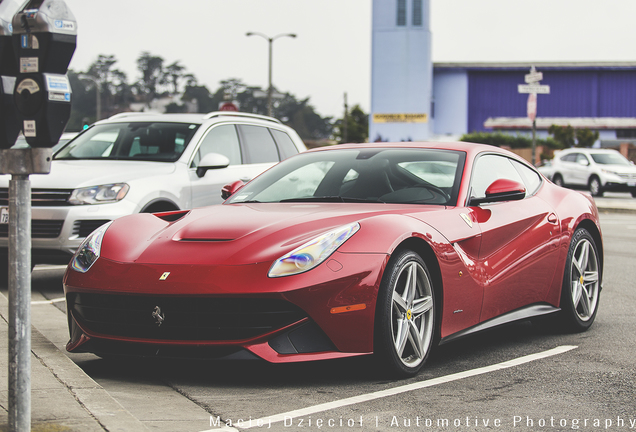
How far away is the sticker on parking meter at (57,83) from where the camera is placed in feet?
9.65

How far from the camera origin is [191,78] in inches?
4872

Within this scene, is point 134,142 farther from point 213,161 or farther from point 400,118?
point 400,118

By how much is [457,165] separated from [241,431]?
→ 8.69ft

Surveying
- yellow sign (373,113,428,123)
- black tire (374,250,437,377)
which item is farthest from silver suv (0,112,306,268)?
yellow sign (373,113,428,123)

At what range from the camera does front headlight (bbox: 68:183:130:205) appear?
770 cm

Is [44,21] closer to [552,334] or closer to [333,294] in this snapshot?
[333,294]

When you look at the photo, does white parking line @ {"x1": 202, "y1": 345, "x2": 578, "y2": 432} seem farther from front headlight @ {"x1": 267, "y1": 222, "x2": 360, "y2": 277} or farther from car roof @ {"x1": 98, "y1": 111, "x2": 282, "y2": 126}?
car roof @ {"x1": 98, "y1": 111, "x2": 282, "y2": 126}

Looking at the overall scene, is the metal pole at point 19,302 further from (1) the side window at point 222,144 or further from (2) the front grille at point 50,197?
(1) the side window at point 222,144

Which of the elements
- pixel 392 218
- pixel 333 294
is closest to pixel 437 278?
pixel 392 218

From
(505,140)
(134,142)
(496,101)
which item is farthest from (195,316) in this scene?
(496,101)

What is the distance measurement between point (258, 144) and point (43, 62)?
7101 millimetres

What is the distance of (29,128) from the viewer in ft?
9.87

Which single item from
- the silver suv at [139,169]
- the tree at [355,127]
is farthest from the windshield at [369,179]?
the tree at [355,127]

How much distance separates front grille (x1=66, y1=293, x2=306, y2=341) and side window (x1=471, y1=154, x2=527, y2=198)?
1927 millimetres
